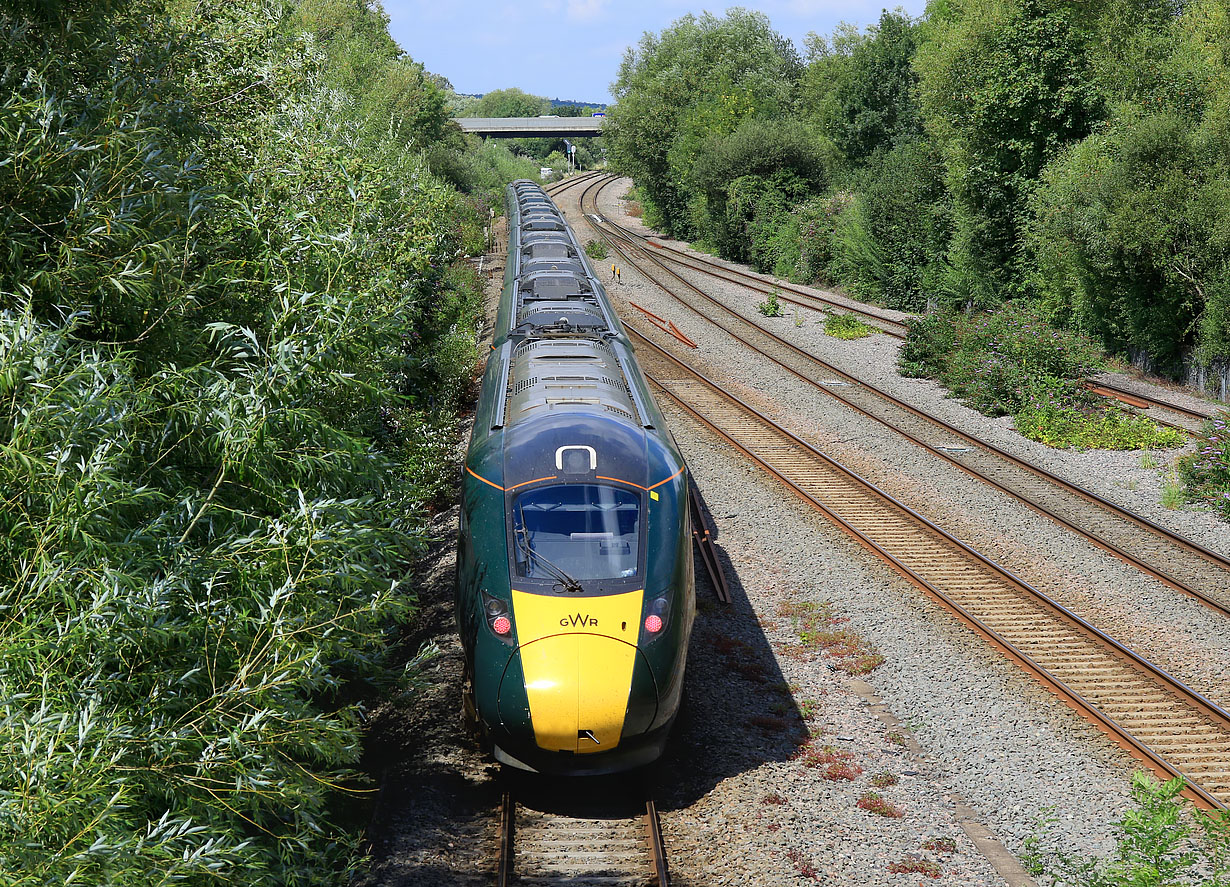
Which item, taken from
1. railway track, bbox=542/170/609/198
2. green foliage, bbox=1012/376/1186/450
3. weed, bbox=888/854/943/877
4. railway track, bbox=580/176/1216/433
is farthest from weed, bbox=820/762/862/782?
railway track, bbox=542/170/609/198

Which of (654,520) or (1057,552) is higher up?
(654,520)

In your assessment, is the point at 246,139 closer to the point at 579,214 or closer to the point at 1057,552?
the point at 1057,552

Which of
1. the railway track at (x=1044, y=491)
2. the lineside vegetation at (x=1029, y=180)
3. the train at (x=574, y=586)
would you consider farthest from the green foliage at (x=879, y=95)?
the train at (x=574, y=586)

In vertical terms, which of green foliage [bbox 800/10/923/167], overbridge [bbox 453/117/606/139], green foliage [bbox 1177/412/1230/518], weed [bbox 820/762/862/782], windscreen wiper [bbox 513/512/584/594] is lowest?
weed [bbox 820/762/862/782]

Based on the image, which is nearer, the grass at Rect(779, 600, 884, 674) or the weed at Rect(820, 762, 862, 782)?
the weed at Rect(820, 762, 862, 782)

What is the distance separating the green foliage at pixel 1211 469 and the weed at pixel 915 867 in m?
10.4

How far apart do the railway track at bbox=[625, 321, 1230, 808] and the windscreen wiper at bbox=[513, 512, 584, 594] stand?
5841 millimetres

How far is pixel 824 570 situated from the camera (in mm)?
12547

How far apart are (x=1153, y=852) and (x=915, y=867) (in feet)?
5.81

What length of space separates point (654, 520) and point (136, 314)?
430 cm

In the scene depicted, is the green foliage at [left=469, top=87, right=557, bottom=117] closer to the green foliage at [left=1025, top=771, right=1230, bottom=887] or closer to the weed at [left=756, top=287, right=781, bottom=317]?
the weed at [left=756, top=287, right=781, bottom=317]

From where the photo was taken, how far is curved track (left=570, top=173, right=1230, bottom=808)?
8828 millimetres

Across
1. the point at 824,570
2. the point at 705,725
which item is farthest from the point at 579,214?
the point at 705,725

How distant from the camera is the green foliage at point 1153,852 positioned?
5.86m
